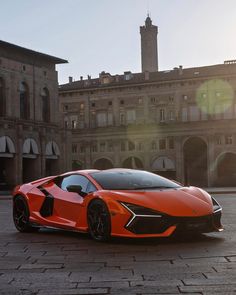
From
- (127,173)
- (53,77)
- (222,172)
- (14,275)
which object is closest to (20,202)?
(127,173)

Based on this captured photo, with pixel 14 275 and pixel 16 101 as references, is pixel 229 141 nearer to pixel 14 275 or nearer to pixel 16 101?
pixel 16 101

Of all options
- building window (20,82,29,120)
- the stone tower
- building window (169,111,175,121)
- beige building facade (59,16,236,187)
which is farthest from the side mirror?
the stone tower

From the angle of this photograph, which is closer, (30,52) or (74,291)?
(74,291)

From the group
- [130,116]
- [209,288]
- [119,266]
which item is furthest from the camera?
[130,116]

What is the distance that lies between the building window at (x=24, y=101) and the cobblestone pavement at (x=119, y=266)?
46334mm

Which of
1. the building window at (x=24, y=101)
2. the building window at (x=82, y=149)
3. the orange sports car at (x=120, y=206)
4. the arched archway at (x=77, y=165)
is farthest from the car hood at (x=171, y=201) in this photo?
the arched archway at (x=77, y=165)

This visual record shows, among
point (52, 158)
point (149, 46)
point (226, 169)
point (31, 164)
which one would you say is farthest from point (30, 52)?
point (149, 46)

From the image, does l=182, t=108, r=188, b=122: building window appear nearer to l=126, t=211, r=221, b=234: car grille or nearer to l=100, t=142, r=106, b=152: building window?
l=100, t=142, r=106, b=152: building window

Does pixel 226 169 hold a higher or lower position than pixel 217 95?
lower

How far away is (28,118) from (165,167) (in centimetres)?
2533

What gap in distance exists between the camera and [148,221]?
26.7 feet

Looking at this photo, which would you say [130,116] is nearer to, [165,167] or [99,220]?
[165,167]

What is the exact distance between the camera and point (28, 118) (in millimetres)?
54906

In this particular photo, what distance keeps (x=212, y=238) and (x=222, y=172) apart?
64.5m
